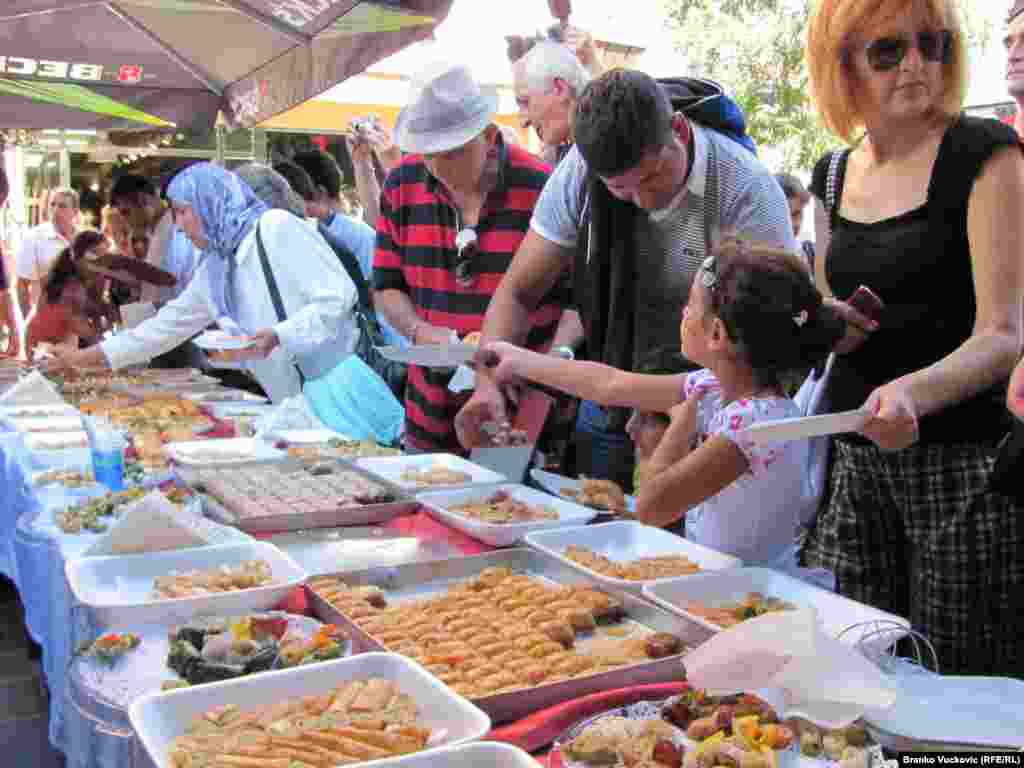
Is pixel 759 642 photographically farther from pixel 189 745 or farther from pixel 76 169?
pixel 76 169

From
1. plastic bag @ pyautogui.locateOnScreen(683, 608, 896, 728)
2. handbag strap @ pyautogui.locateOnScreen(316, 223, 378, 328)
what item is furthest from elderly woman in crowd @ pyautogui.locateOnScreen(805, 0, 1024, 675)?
handbag strap @ pyautogui.locateOnScreen(316, 223, 378, 328)

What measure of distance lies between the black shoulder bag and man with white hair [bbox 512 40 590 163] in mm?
965

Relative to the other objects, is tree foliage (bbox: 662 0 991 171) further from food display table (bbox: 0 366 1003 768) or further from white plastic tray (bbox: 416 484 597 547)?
food display table (bbox: 0 366 1003 768)

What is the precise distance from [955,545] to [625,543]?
567 mm

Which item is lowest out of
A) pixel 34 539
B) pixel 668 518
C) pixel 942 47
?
pixel 34 539

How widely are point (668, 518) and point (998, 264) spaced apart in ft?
2.11

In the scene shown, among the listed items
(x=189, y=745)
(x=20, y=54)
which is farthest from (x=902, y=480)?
(x=20, y=54)

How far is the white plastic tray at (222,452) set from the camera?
2.62 m

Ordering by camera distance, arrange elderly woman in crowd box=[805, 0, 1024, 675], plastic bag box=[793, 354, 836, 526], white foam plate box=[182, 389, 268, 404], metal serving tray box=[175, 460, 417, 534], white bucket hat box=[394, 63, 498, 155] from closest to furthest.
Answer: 1. elderly woman in crowd box=[805, 0, 1024, 675]
2. plastic bag box=[793, 354, 836, 526]
3. metal serving tray box=[175, 460, 417, 534]
4. white bucket hat box=[394, 63, 498, 155]
5. white foam plate box=[182, 389, 268, 404]

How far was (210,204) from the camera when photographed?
12.3 feet

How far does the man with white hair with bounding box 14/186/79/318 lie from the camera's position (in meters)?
7.61

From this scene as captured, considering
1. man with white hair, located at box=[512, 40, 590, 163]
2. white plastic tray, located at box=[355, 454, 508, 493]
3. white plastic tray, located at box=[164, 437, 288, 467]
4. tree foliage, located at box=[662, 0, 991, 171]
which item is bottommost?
white plastic tray, located at box=[164, 437, 288, 467]

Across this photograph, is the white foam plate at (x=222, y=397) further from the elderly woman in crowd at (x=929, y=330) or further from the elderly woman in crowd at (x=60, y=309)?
the elderly woman in crowd at (x=929, y=330)

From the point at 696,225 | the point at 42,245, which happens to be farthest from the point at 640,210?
the point at 42,245
